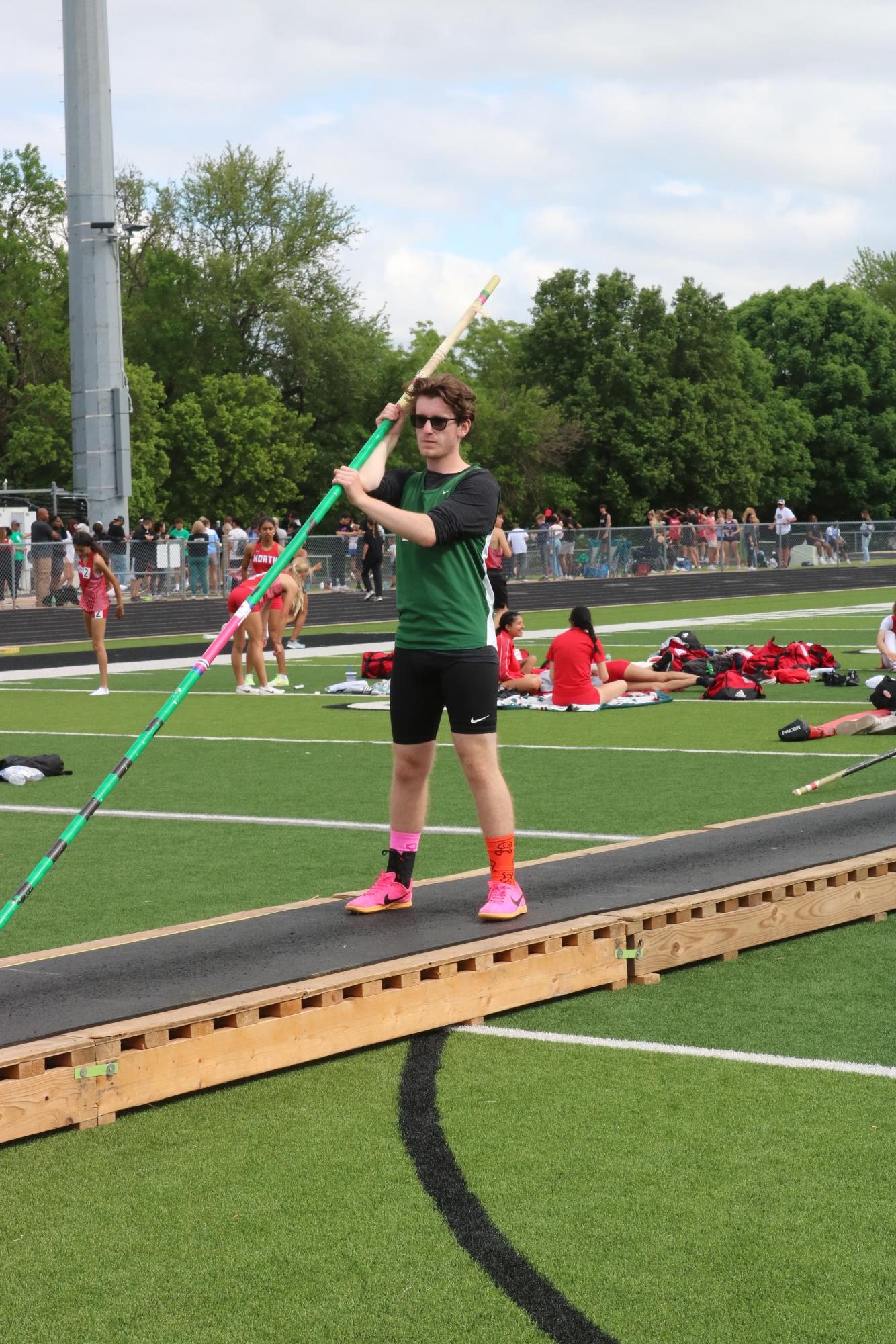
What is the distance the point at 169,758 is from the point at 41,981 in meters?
8.48

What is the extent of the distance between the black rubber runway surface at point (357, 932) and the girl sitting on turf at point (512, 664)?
9.82 m

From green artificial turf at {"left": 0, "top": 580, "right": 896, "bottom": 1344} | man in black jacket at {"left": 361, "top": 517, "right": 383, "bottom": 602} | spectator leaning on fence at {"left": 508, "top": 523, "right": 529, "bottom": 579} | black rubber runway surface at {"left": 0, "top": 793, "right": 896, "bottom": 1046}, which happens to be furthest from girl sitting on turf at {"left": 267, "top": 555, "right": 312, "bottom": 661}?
spectator leaning on fence at {"left": 508, "top": 523, "right": 529, "bottom": 579}

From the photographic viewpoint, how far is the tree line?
68812 millimetres

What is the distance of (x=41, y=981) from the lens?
5.67m

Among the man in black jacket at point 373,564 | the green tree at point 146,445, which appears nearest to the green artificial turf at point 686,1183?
the man in black jacket at point 373,564

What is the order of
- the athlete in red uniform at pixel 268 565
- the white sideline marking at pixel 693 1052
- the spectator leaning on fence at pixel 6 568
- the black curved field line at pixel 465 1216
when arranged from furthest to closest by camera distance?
1. the spectator leaning on fence at pixel 6 568
2. the athlete in red uniform at pixel 268 565
3. the white sideline marking at pixel 693 1052
4. the black curved field line at pixel 465 1216

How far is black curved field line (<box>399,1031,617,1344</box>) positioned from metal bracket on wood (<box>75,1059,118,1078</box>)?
83 cm

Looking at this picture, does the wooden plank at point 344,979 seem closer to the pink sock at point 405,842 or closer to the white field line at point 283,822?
the pink sock at point 405,842

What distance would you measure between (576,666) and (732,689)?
1.97 meters

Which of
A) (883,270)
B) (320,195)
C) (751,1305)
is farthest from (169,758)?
(883,270)

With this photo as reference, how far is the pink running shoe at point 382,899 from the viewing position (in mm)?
6633

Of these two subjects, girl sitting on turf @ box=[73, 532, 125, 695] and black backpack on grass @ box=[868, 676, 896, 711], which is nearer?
black backpack on grass @ box=[868, 676, 896, 711]

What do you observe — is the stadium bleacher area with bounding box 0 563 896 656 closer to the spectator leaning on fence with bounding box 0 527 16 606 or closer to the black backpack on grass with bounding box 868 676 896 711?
the spectator leaning on fence with bounding box 0 527 16 606

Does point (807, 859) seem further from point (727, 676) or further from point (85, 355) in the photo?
point (85, 355)
